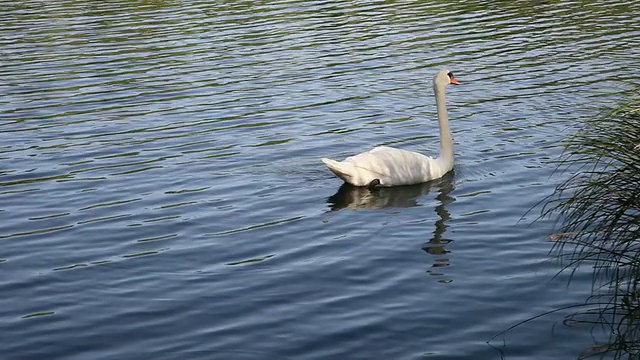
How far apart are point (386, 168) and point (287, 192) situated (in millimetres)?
1105

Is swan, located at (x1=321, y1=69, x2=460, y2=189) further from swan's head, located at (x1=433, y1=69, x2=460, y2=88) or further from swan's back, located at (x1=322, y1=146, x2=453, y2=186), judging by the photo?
swan's head, located at (x1=433, y1=69, x2=460, y2=88)

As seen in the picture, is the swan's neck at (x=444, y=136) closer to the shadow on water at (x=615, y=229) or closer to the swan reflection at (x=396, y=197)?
the swan reflection at (x=396, y=197)

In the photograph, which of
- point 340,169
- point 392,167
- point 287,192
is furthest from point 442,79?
point 287,192

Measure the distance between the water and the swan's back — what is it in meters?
0.15

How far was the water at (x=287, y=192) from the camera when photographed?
896 cm

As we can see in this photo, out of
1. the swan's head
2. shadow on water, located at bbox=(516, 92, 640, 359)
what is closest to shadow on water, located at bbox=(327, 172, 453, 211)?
the swan's head

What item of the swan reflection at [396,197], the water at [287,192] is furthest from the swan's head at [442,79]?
the swan reflection at [396,197]

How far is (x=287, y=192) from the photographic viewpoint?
1323 centimetres

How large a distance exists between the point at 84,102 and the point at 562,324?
12019 mm

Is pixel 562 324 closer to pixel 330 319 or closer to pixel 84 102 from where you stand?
pixel 330 319

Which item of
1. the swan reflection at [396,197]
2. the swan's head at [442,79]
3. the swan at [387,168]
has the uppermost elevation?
the swan's head at [442,79]

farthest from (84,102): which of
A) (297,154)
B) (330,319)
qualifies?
(330,319)

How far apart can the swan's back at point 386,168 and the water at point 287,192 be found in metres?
0.15

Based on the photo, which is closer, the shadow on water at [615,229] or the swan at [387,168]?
the shadow on water at [615,229]
